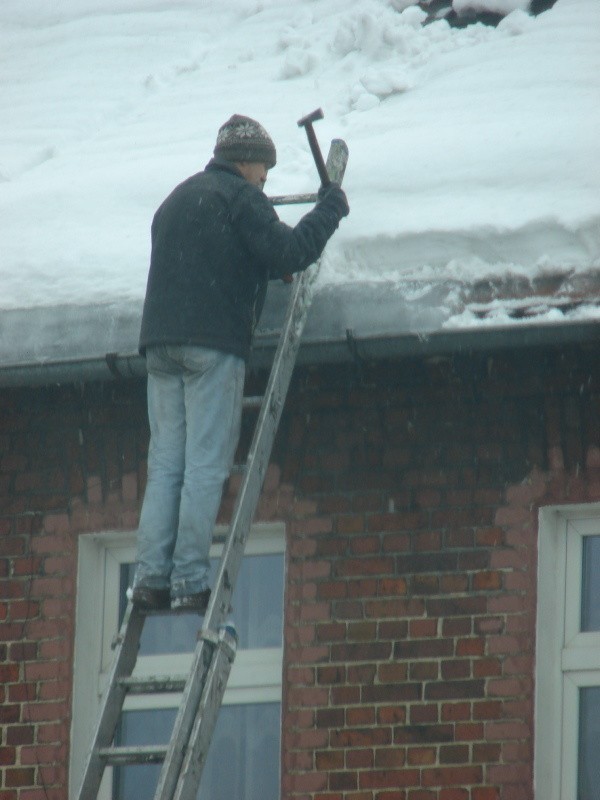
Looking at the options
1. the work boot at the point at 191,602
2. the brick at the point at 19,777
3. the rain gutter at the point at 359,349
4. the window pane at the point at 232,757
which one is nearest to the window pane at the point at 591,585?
the rain gutter at the point at 359,349

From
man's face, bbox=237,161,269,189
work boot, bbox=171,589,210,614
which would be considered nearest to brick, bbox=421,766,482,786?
work boot, bbox=171,589,210,614

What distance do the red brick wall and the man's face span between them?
40.3 inches

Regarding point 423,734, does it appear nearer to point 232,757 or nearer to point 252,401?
point 232,757

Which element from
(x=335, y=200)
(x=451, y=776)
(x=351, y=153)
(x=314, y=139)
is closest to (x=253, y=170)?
(x=314, y=139)

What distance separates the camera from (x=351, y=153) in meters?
6.90

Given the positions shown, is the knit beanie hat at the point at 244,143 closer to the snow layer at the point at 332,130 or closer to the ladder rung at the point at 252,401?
the snow layer at the point at 332,130

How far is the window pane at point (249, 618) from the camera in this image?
21.9 ft

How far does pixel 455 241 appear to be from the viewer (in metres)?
6.14

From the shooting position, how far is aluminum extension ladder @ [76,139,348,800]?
4809 millimetres

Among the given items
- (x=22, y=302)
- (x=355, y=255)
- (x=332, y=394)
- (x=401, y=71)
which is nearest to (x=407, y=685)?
(x=332, y=394)

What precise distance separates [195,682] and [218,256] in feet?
4.51

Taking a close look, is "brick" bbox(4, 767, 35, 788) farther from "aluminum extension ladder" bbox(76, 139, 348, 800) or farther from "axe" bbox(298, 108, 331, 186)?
"axe" bbox(298, 108, 331, 186)

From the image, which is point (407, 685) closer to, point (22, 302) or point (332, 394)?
point (332, 394)

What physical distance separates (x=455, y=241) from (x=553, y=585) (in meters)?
1.28
